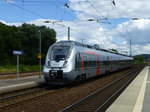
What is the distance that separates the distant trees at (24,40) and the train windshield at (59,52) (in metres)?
35.9

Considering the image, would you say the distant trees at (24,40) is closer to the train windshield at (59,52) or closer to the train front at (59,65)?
the train windshield at (59,52)

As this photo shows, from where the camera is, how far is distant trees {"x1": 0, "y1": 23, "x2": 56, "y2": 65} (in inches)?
2140

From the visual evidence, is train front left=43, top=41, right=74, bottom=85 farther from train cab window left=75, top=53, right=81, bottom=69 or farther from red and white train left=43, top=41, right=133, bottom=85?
train cab window left=75, top=53, right=81, bottom=69

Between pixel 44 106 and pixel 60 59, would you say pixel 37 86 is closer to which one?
pixel 60 59

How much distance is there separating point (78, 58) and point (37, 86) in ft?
11.6

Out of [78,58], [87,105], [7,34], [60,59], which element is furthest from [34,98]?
[7,34]

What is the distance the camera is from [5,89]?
12.7 meters

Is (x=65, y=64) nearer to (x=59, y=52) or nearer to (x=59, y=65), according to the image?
(x=59, y=65)

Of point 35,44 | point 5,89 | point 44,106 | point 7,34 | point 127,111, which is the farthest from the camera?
point 35,44

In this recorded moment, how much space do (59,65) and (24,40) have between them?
50.7 meters

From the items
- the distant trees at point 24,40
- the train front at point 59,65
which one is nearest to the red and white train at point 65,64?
the train front at point 59,65

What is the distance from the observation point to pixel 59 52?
1555 centimetres

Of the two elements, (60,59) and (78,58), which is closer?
(60,59)

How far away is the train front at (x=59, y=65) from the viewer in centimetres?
1459
